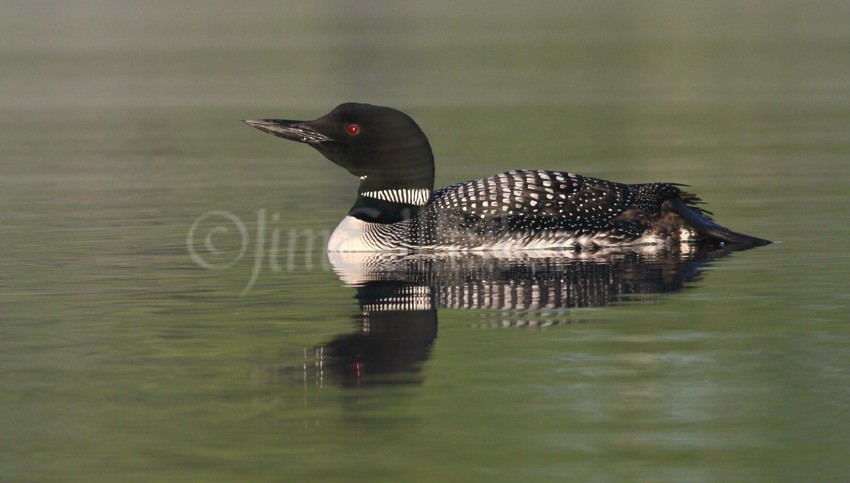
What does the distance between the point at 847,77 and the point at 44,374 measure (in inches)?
848

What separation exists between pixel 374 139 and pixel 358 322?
2645 millimetres

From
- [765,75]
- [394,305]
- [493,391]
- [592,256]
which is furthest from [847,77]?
[493,391]

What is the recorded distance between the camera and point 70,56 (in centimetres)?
4022

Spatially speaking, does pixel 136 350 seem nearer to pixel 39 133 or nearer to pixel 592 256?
pixel 592 256

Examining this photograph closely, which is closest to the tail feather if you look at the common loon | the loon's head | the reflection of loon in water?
the common loon

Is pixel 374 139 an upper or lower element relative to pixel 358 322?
upper

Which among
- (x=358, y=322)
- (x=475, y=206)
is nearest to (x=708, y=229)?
(x=475, y=206)

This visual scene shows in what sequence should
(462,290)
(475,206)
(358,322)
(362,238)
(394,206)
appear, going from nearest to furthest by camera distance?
1. (358,322)
2. (462,290)
3. (475,206)
4. (362,238)
5. (394,206)

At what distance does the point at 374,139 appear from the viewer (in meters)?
9.59

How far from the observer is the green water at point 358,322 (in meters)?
4.98

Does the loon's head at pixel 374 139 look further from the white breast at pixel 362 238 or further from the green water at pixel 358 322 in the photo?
the green water at pixel 358 322

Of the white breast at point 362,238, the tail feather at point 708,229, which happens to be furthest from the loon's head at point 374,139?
the tail feather at point 708,229

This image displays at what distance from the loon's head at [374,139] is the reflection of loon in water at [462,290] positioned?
0.57 meters

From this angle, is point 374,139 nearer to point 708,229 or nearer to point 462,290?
point 462,290
